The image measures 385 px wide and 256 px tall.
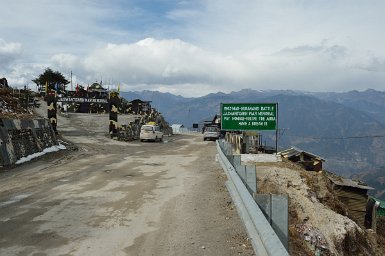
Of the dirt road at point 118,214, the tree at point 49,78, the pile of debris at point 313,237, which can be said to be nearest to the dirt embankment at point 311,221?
the pile of debris at point 313,237

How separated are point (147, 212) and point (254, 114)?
1526 cm

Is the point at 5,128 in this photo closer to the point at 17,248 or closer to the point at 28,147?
the point at 28,147

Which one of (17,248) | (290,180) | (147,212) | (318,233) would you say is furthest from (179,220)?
(290,180)

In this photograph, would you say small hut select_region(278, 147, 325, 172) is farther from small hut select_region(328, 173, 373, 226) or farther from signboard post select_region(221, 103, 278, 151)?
signboard post select_region(221, 103, 278, 151)

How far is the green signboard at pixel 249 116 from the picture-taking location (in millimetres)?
23109

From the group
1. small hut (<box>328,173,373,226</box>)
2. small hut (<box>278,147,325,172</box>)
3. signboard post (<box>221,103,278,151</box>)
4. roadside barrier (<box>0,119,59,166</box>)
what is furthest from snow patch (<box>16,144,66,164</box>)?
small hut (<box>328,173,373,226</box>)

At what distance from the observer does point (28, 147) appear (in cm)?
2097

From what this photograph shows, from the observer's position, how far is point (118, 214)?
8.93 m

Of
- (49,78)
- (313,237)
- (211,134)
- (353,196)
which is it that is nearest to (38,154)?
(313,237)

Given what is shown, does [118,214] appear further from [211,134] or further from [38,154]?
A: [211,134]

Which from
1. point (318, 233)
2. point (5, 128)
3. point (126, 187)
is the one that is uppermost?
point (5, 128)

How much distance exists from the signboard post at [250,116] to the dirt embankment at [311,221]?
6103 mm

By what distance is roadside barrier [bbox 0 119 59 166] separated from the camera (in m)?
17.9

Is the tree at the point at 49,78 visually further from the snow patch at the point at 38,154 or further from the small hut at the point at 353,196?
the small hut at the point at 353,196
